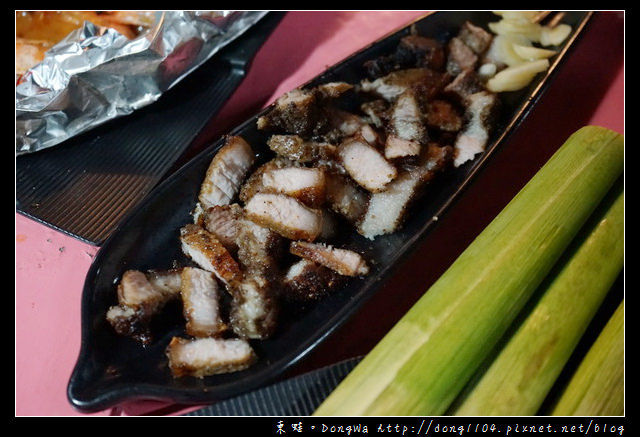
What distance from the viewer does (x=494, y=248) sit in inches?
72.3

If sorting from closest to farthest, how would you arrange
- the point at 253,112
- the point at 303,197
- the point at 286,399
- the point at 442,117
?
the point at 286,399, the point at 303,197, the point at 442,117, the point at 253,112

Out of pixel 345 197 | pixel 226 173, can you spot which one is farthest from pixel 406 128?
pixel 226 173

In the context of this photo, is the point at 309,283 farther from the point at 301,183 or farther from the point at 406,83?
the point at 406,83

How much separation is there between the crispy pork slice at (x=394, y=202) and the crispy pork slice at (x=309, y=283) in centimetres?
29

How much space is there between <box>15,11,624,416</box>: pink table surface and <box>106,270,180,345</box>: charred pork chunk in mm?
246

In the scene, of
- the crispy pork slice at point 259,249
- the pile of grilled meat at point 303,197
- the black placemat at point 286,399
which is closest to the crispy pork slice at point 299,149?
the pile of grilled meat at point 303,197

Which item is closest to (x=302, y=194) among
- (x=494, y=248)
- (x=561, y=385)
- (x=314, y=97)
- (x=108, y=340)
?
(x=314, y=97)

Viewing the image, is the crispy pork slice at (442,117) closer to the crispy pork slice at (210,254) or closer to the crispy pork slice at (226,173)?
the crispy pork slice at (226,173)

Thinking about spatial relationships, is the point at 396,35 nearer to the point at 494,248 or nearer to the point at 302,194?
the point at 302,194

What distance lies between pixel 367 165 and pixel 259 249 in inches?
22.0

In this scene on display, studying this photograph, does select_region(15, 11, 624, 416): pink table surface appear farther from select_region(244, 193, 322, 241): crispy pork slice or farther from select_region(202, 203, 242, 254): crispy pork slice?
select_region(202, 203, 242, 254): crispy pork slice

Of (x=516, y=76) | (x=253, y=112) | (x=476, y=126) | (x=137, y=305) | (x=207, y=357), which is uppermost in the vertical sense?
(x=516, y=76)

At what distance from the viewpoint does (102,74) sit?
8.31ft

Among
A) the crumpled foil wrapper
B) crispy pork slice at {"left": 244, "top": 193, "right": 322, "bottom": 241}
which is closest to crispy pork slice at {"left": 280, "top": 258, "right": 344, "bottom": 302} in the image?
crispy pork slice at {"left": 244, "top": 193, "right": 322, "bottom": 241}
